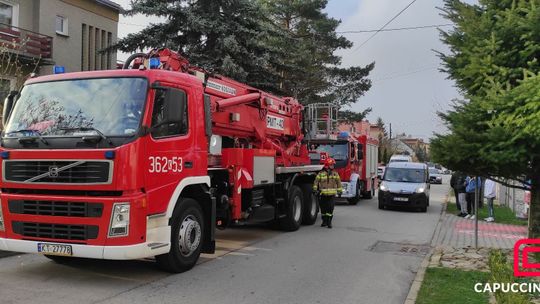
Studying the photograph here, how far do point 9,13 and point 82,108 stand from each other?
15909 millimetres

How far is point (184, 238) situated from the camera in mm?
7520

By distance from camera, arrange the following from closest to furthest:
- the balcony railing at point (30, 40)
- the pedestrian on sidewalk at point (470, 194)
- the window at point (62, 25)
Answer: the pedestrian on sidewalk at point (470, 194), the balcony railing at point (30, 40), the window at point (62, 25)

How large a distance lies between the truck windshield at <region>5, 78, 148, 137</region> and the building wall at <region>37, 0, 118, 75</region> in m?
13.8

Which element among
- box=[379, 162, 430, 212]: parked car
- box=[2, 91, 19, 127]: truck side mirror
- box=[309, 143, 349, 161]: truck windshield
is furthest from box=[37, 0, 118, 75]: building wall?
box=[2, 91, 19, 127]: truck side mirror

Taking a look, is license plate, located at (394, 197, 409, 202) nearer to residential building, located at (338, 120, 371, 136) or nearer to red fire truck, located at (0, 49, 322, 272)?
residential building, located at (338, 120, 371, 136)

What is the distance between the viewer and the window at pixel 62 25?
22.2m

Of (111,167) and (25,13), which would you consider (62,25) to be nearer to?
(25,13)

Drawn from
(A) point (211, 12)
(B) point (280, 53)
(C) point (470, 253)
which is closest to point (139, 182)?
(C) point (470, 253)

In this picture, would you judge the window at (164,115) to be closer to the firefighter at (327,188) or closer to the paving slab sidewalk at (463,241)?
the paving slab sidewalk at (463,241)

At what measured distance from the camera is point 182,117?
7.54 meters

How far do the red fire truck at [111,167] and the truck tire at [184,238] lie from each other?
1 centimetres

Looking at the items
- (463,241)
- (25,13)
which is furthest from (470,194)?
(25,13)

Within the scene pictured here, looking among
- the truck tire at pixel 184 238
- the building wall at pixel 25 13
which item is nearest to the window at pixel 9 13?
the building wall at pixel 25 13

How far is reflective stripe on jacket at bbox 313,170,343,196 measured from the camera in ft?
43.2
